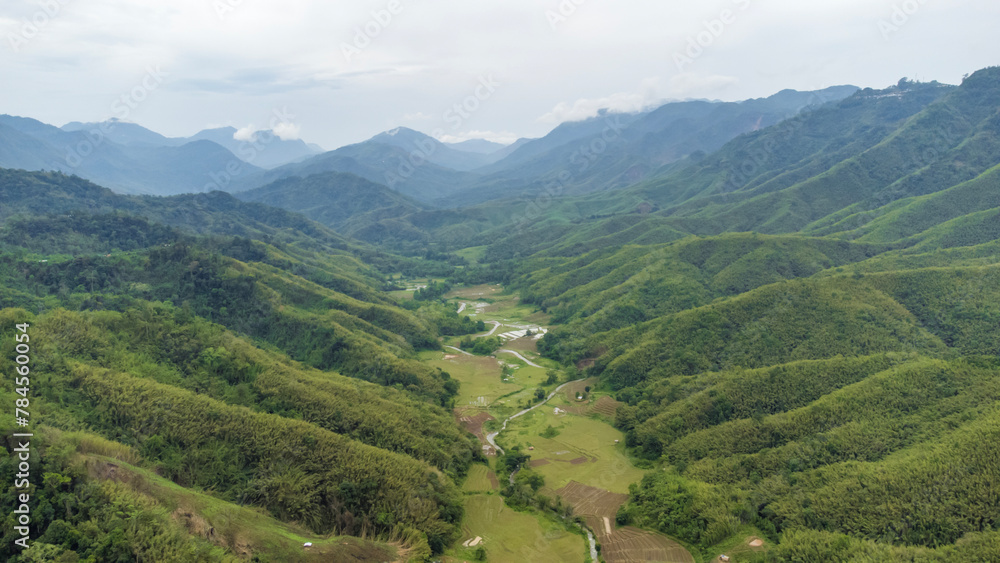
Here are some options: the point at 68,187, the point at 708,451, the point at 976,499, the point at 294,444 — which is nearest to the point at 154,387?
the point at 294,444

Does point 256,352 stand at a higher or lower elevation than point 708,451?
higher

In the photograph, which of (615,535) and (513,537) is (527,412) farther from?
(615,535)

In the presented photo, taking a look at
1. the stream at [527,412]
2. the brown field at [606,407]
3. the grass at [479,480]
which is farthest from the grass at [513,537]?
the brown field at [606,407]

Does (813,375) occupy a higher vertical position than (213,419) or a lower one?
lower

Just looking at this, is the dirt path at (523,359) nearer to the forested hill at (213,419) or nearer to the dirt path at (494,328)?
the dirt path at (494,328)

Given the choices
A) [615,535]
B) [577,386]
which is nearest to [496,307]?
[577,386]

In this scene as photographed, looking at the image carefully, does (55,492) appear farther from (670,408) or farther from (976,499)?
(976,499)

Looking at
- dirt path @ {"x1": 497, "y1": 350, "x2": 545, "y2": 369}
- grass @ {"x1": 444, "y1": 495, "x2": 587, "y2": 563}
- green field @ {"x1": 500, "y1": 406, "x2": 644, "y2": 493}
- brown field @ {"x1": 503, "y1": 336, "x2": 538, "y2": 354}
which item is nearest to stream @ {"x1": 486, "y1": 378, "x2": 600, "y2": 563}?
grass @ {"x1": 444, "y1": 495, "x2": 587, "y2": 563}
